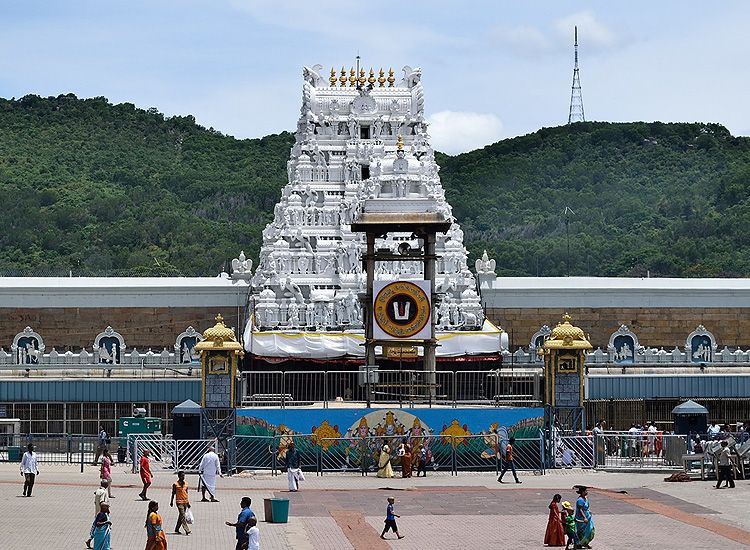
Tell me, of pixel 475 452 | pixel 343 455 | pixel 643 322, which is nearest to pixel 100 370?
pixel 343 455

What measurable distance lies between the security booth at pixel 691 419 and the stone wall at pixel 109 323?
2540 cm

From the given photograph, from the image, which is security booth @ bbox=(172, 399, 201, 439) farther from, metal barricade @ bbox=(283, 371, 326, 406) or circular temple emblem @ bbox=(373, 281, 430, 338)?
circular temple emblem @ bbox=(373, 281, 430, 338)

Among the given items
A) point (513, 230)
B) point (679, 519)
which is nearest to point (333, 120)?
point (679, 519)

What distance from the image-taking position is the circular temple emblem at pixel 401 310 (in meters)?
49.6

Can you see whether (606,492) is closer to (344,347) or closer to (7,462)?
(7,462)

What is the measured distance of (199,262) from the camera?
116875 millimetres

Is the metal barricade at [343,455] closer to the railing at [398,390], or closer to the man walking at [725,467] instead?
the railing at [398,390]

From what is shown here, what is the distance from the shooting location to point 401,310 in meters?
49.7

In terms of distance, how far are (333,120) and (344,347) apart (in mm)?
14302

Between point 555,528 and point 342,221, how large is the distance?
126ft

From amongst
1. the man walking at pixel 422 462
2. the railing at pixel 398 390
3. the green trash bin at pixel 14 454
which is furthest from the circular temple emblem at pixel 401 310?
the green trash bin at pixel 14 454

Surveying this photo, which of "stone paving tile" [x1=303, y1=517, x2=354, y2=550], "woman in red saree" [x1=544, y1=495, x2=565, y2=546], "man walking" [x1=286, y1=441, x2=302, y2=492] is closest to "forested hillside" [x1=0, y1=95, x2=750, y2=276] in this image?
"man walking" [x1=286, y1=441, x2=302, y2=492]

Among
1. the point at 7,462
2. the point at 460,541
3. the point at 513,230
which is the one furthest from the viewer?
the point at 513,230

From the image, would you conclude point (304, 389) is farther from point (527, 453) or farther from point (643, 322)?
point (643, 322)
